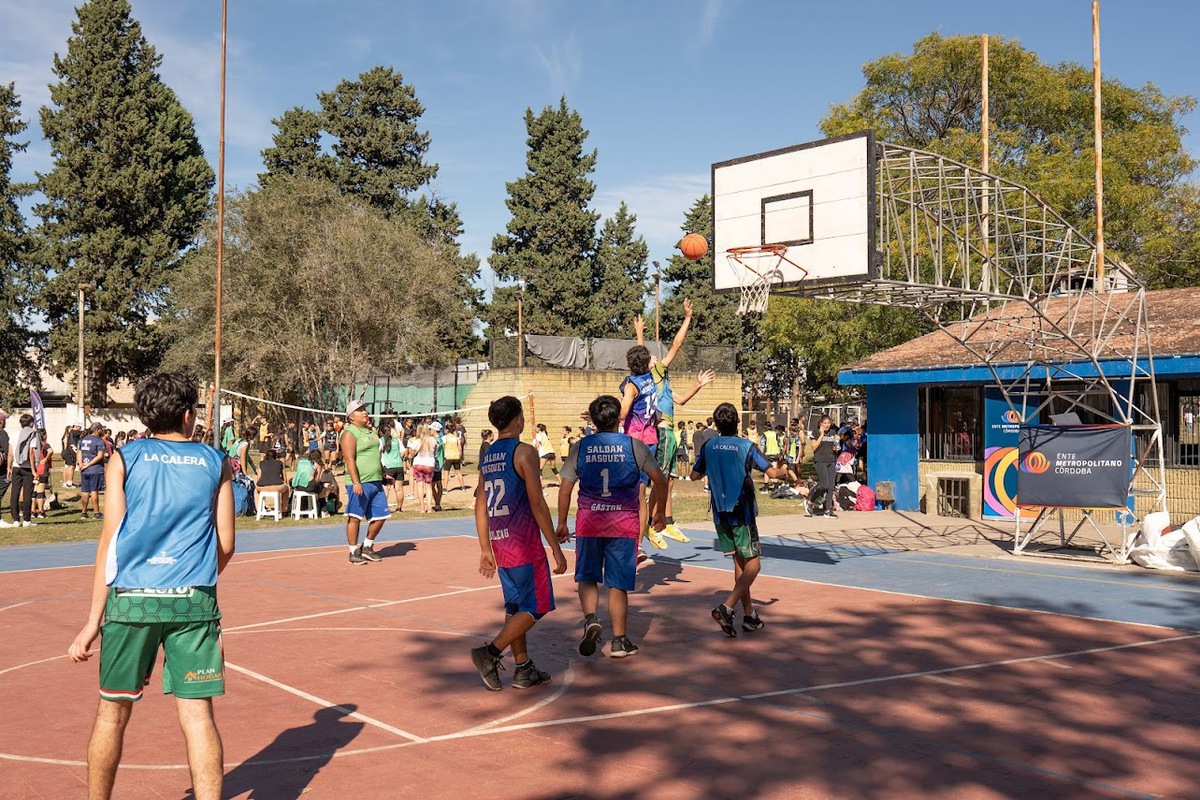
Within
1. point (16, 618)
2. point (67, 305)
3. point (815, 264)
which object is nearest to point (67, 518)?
point (16, 618)

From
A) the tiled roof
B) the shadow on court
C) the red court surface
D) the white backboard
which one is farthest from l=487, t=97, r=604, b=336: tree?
the shadow on court

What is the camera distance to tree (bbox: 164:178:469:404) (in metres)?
39.7

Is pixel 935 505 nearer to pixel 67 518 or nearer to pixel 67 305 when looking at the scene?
pixel 67 518

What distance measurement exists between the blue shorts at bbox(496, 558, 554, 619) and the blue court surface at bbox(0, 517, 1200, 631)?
19.7 ft

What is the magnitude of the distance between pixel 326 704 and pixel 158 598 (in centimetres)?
273

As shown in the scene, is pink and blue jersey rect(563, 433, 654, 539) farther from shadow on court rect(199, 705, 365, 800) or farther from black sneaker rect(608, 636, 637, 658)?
shadow on court rect(199, 705, 365, 800)

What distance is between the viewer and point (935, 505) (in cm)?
2191

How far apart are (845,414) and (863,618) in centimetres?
5206

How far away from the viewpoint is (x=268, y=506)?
21234 millimetres

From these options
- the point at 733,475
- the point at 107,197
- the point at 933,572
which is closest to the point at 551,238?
the point at 107,197

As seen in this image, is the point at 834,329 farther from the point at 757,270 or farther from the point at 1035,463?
the point at 757,270

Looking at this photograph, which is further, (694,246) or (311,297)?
(311,297)

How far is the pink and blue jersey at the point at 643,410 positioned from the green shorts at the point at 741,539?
1807 mm

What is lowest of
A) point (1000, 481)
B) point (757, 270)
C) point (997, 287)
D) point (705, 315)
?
point (1000, 481)
